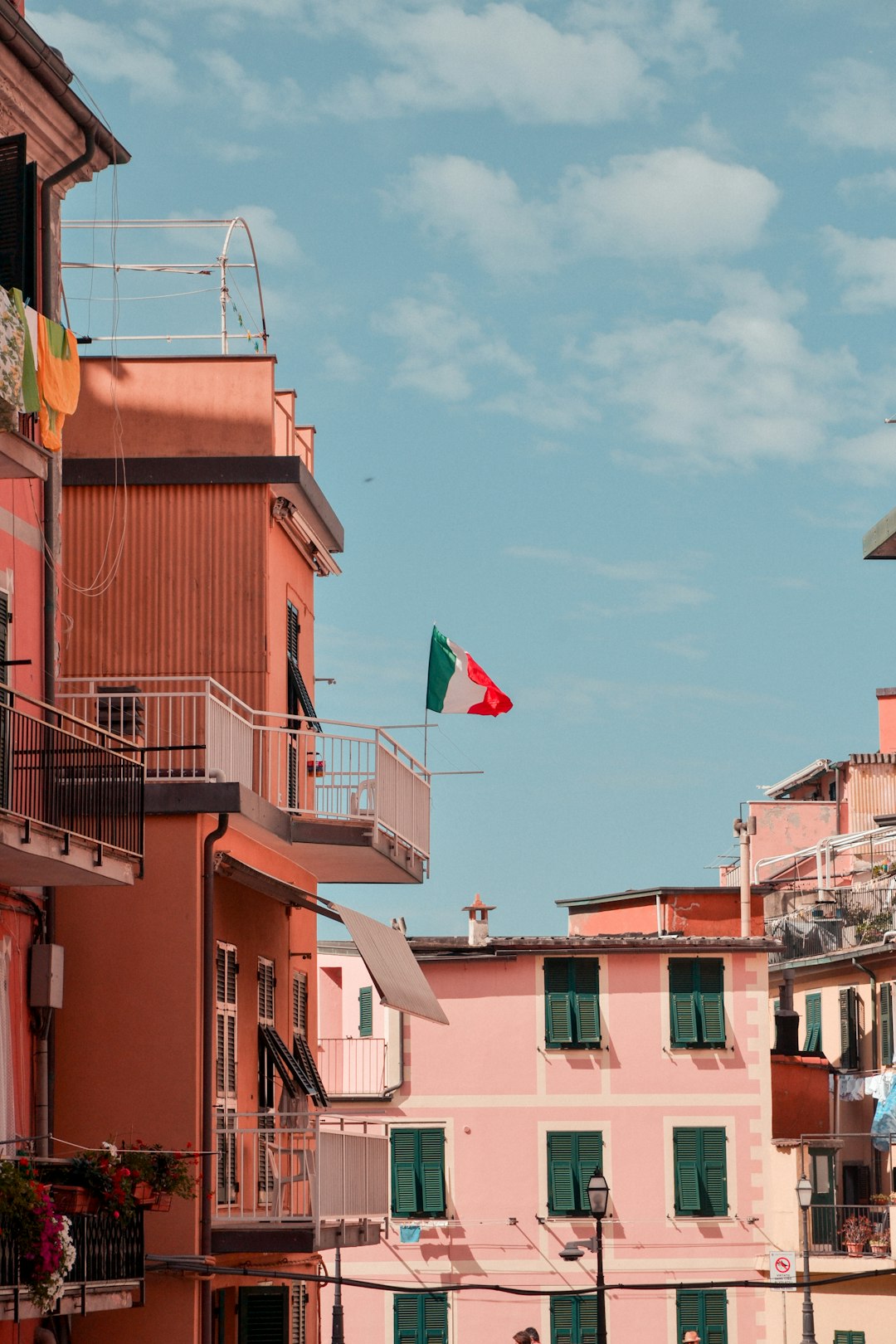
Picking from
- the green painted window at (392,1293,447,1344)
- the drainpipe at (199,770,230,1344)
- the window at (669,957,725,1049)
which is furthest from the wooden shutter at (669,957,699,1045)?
the drainpipe at (199,770,230,1344)

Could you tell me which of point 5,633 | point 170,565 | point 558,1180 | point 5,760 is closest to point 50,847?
point 5,760

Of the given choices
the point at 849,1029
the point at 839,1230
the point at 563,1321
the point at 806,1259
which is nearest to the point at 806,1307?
the point at 806,1259

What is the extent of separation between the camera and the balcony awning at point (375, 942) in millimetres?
20625

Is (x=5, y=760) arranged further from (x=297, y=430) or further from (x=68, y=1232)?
(x=297, y=430)

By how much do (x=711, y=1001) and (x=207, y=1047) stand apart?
21.3m

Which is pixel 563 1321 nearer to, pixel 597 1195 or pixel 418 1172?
pixel 418 1172

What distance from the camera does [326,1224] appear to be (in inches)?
781

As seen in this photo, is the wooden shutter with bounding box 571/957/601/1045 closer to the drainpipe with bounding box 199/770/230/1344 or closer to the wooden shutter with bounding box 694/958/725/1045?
the wooden shutter with bounding box 694/958/725/1045

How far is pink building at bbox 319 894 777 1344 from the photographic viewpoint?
1499 inches

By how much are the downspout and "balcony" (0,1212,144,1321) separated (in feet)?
4.72

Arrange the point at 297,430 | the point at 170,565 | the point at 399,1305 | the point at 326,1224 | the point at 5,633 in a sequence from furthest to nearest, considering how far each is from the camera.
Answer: the point at 399,1305 → the point at 297,430 → the point at 170,565 → the point at 326,1224 → the point at 5,633

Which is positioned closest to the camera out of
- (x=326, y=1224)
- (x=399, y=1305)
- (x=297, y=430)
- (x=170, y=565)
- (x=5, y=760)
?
(x=5, y=760)

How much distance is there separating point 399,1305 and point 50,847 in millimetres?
24018

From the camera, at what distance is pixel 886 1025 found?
137 ft
